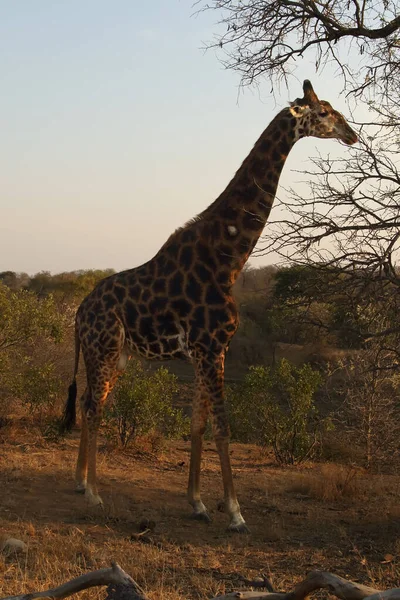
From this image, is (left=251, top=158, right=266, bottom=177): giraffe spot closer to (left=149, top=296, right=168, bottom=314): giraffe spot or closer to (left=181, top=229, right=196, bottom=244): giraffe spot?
(left=181, top=229, right=196, bottom=244): giraffe spot

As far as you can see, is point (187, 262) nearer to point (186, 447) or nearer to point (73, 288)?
point (186, 447)

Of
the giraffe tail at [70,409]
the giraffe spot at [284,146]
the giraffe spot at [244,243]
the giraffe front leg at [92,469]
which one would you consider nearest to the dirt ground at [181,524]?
the giraffe front leg at [92,469]

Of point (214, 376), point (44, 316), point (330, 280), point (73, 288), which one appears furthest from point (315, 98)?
point (73, 288)

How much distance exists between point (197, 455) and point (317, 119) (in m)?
3.67

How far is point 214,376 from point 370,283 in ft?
5.83

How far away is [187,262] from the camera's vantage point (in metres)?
7.18

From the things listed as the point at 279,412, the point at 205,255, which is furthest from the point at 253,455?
the point at 205,255

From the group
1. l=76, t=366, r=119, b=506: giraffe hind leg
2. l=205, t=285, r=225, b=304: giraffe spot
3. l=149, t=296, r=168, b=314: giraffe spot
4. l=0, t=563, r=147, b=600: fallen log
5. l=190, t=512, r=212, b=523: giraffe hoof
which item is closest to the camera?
l=0, t=563, r=147, b=600: fallen log

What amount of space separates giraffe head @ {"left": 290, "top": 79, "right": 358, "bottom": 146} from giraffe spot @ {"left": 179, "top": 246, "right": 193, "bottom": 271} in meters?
1.67

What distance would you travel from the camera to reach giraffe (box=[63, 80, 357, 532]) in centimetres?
690

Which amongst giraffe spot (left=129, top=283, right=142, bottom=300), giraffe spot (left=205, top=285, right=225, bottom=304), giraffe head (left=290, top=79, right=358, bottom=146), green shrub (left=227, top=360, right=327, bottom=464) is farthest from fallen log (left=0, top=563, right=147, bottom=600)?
green shrub (left=227, top=360, right=327, bottom=464)

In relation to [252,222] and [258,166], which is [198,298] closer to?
[252,222]

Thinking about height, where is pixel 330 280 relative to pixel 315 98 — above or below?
below

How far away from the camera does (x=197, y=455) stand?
711 cm
